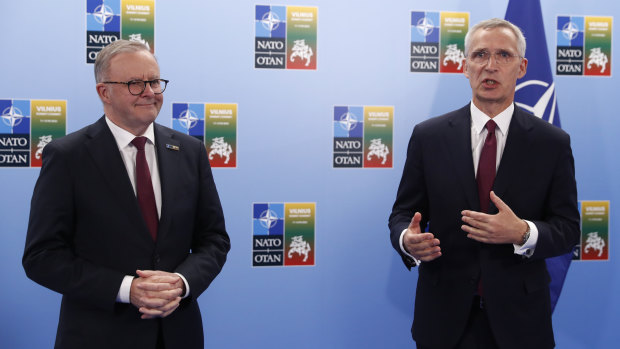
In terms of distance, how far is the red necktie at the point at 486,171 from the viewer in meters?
1.97

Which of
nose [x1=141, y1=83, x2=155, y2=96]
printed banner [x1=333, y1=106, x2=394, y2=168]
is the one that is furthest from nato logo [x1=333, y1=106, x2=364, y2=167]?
nose [x1=141, y1=83, x2=155, y2=96]

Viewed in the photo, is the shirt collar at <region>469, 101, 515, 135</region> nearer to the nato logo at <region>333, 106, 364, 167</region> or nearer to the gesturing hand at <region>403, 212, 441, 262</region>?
the gesturing hand at <region>403, 212, 441, 262</region>

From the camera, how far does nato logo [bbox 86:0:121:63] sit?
9.38ft

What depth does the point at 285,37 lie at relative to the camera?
3000 mm

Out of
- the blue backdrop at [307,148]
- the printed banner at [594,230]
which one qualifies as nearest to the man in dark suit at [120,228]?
the blue backdrop at [307,148]

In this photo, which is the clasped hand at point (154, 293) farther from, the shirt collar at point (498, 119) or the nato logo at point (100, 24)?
the nato logo at point (100, 24)

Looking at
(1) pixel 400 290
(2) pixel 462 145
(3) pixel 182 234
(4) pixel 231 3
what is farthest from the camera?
(1) pixel 400 290

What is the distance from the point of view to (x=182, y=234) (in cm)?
186

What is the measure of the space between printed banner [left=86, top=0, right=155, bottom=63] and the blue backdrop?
0.18 ft

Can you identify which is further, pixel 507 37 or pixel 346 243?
pixel 346 243

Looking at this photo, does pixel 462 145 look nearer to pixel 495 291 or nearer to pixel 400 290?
pixel 495 291

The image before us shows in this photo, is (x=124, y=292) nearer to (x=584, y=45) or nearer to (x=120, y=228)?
(x=120, y=228)

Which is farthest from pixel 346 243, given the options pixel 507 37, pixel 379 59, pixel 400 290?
pixel 507 37

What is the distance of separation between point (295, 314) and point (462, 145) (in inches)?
58.9
